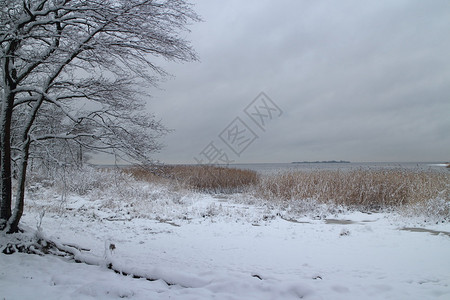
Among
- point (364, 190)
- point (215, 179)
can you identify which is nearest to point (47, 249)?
point (364, 190)

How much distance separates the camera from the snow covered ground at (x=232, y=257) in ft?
12.3

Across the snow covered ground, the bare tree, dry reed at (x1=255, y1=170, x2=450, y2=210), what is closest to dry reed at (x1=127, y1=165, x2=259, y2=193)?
dry reed at (x1=255, y1=170, x2=450, y2=210)

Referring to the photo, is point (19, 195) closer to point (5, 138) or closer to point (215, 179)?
point (5, 138)

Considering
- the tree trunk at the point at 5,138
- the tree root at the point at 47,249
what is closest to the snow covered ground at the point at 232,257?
the tree root at the point at 47,249

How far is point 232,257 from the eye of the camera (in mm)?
5848

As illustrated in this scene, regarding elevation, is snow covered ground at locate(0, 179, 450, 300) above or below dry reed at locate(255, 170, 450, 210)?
below

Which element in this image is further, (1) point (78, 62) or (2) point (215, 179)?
(2) point (215, 179)

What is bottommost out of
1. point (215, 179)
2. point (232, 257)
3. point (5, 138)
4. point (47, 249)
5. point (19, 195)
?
point (232, 257)

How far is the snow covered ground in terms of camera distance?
3.76 metres

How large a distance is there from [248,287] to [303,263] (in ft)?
6.40

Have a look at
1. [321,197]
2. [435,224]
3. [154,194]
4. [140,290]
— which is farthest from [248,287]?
[154,194]

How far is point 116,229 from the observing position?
8.23 m

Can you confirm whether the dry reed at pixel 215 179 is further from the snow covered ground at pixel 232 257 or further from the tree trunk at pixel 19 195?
the tree trunk at pixel 19 195

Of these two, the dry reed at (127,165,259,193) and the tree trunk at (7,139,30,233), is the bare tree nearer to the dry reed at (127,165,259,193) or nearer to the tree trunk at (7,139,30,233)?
the tree trunk at (7,139,30,233)
